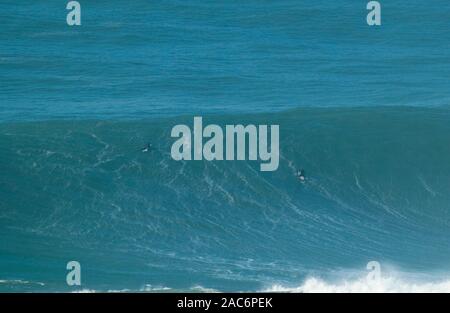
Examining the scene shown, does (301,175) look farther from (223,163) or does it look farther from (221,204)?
(221,204)

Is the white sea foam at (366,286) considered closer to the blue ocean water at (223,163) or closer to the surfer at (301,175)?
the blue ocean water at (223,163)

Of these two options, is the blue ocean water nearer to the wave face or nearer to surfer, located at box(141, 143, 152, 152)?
the wave face

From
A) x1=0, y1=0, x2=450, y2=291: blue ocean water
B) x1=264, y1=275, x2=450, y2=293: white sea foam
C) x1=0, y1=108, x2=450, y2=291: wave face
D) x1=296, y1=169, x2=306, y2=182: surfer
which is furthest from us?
x1=296, y1=169, x2=306, y2=182: surfer

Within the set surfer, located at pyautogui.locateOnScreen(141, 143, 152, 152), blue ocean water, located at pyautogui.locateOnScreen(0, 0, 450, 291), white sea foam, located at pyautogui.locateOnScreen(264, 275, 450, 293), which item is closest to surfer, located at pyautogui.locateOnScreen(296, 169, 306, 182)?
blue ocean water, located at pyautogui.locateOnScreen(0, 0, 450, 291)

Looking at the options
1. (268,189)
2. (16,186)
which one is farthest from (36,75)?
(268,189)
